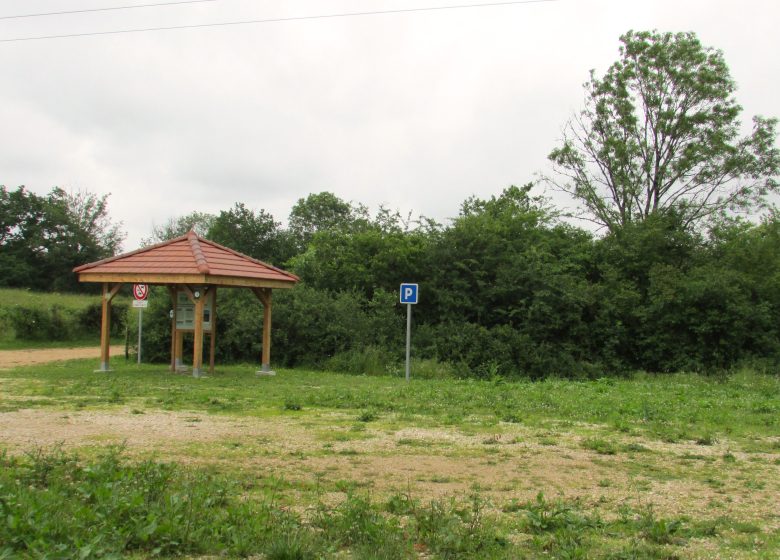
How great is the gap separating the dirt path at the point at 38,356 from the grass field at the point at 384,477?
1072cm

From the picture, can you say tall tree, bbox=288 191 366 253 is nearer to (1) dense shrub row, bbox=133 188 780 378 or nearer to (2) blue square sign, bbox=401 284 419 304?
(1) dense shrub row, bbox=133 188 780 378

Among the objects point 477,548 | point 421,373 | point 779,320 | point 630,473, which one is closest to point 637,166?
point 779,320

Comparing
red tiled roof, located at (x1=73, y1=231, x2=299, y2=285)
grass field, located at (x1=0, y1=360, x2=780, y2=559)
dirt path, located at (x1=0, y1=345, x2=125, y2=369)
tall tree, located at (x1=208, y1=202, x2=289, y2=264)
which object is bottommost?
dirt path, located at (x1=0, y1=345, x2=125, y2=369)

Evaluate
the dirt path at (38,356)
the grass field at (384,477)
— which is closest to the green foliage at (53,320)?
the dirt path at (38,356)

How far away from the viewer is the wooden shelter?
56.4 ft

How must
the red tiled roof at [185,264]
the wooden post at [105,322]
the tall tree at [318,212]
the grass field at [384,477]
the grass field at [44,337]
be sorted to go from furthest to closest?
the tall tree at [318,212] → the grass field at [44,337] → the wooden post at [105,322] → the red tiled roof at [185,264] → the grass field at [384,477]

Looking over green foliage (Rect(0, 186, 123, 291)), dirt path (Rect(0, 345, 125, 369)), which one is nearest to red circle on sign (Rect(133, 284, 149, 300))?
dirt path (Rect(0, 345, 125, 369))

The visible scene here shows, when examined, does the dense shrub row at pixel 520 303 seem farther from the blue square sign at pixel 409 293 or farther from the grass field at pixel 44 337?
the grass field at pixel 44 337

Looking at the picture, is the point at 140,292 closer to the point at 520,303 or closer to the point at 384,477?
the point at 520,303

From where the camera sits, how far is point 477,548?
4.46m

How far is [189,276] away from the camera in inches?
666

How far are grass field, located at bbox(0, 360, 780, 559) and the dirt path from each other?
422 inches

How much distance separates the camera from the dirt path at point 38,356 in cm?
2205

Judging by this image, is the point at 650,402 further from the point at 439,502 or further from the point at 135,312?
the point at 135,312
